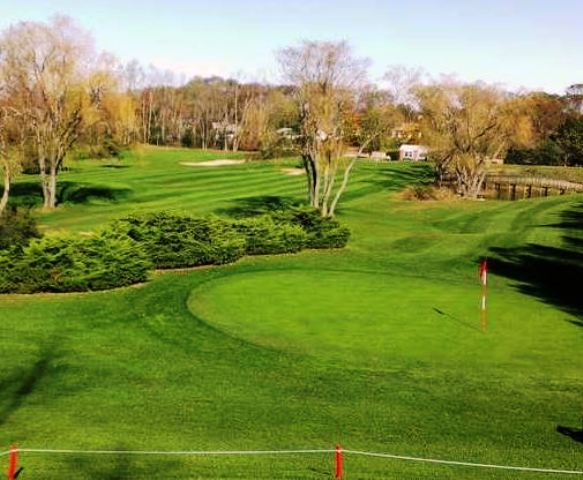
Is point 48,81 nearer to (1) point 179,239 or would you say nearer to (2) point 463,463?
(1) point 179,239

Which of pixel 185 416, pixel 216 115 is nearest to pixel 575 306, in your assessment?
pixel 185 416

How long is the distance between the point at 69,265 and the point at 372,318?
35.8 feet

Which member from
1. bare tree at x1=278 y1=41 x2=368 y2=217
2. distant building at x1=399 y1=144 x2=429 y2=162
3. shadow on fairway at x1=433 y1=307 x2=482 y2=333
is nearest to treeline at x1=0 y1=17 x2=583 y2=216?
bare tree at x1=278 y1=41 x2=368 y2=217

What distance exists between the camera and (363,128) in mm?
47125

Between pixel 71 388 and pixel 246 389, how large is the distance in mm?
3990

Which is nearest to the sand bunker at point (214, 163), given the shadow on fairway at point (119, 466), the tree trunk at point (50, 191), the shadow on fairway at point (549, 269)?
the tree trunk at point (50, 191)

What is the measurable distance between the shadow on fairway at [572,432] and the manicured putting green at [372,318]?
3.48m

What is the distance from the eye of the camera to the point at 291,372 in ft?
55.3

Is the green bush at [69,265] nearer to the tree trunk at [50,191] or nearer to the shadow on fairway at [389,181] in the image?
the tree trunk at [50,191]

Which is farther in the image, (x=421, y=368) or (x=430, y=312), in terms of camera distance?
(x=430, y=312)

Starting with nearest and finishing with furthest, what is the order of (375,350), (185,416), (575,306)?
Answer: (185,416), (375,350), (575,306)

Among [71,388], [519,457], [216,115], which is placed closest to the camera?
[519,457]

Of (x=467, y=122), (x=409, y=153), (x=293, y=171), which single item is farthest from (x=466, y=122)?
(x=409, y=153)

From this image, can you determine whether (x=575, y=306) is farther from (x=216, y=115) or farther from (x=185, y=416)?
(x=216, y=115)
